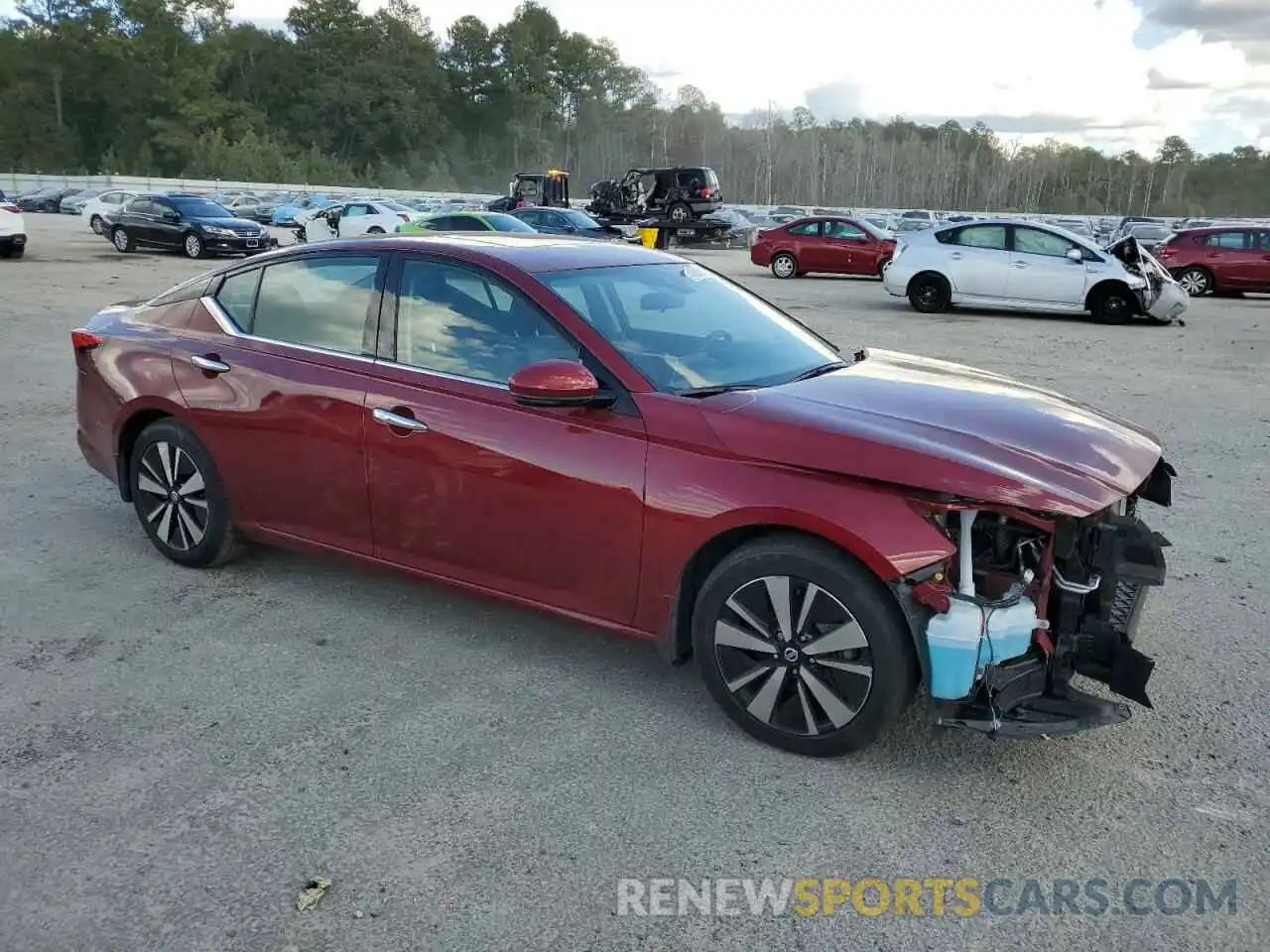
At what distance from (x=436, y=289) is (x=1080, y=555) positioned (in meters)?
2.58

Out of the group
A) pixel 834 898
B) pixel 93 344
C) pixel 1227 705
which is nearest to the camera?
pixel 834 898

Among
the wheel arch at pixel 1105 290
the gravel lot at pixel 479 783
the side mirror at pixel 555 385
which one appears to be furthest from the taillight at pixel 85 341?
the wheel arch at pixel 1105 290

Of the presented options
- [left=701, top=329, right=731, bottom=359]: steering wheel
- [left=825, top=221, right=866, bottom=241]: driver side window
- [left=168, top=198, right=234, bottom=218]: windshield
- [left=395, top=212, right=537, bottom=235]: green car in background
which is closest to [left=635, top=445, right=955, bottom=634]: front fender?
[left=701, top=329, right=731, bottom=359]: steering wheel

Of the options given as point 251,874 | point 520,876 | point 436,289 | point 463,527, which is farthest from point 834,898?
point 436,289

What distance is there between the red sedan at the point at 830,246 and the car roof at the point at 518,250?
1986 cm

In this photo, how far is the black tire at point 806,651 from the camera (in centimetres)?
316

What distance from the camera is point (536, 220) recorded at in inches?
1033

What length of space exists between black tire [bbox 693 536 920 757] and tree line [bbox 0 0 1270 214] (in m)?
99.2

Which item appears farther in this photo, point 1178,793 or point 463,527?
point 463,527

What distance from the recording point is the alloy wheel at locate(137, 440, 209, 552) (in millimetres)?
4820

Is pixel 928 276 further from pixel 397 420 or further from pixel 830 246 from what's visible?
pixel 397 420

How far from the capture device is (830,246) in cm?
2391

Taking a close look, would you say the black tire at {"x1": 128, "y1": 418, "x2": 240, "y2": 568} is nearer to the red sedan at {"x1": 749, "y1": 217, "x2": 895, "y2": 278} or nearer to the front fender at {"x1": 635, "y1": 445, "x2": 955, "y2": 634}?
the front fender at {"x1": 635, "y1": 445, "x2": 955, "y2": 634}

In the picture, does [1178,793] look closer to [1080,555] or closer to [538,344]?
[1080,555]
